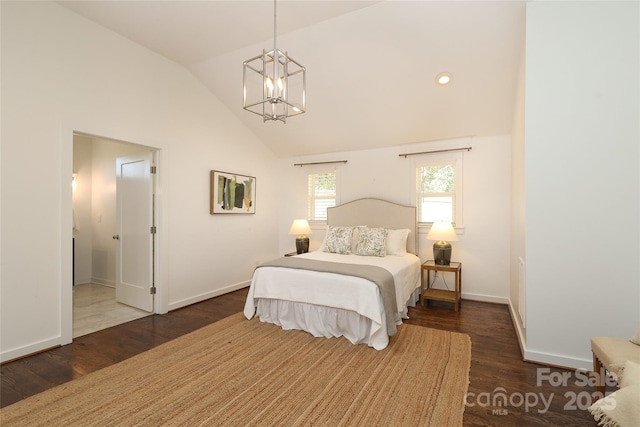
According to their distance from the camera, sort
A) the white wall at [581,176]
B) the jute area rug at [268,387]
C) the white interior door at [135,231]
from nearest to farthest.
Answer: the jute area rug at [268,387] < the white wall at [581,176] < the white interior door at [135,231]

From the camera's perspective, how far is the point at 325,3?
2.82 metres

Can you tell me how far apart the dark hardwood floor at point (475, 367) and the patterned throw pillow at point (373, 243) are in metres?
0.90

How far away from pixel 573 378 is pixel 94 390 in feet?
11.2

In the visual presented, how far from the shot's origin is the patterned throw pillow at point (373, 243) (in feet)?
13.3

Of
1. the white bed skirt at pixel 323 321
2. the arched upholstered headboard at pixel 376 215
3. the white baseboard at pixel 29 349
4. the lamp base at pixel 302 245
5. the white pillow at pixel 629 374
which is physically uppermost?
the arched upholstered headboard at pixel 376 215

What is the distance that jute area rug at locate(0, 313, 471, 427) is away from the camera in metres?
1.76

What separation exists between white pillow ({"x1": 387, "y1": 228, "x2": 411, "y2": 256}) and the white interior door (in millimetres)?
3128

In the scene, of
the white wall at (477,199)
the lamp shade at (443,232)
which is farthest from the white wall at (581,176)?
the white wall at (477,199)

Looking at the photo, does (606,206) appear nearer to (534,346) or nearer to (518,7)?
(534,346)

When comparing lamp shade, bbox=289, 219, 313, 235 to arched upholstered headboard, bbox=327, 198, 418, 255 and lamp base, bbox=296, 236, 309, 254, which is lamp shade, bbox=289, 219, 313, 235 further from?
arched upholstered headboard, bbox=327, 198, 418, 255

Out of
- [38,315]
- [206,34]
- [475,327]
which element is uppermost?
[206,34]

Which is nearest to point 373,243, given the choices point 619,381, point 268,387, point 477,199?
point 477,199

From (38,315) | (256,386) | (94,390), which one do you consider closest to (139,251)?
(38,315)

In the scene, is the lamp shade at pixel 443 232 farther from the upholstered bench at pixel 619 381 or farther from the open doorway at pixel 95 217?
the open doorway at pixel 95 217
